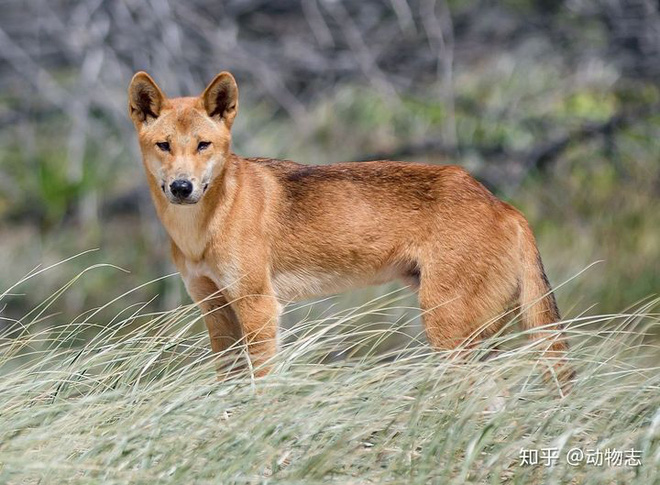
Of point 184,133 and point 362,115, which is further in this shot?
point 362,115

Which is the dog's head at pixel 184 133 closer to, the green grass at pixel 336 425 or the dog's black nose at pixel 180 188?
the dog's black nose at pixel 180 188

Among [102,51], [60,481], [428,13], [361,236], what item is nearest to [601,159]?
[428,13]

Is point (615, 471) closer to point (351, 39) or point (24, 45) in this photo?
→ point (351, 39)

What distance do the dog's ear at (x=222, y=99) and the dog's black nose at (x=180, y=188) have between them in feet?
1.51

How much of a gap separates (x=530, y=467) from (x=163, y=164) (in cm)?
213

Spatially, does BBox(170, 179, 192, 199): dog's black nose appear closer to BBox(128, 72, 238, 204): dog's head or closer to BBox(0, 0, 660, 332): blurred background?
BBox(128, 72, 238, 204): dog's head

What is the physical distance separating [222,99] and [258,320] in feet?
3.32

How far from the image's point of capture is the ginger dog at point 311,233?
547 centimetres

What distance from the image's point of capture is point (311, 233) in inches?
229

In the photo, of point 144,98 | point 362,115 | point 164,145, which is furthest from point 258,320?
point 362,115

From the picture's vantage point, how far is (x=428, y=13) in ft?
35.0

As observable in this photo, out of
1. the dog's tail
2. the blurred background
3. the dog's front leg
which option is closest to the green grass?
the dog's tail

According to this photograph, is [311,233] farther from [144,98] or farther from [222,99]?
[144,98]

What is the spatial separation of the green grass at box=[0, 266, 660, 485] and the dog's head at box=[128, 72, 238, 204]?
28.7 inches
